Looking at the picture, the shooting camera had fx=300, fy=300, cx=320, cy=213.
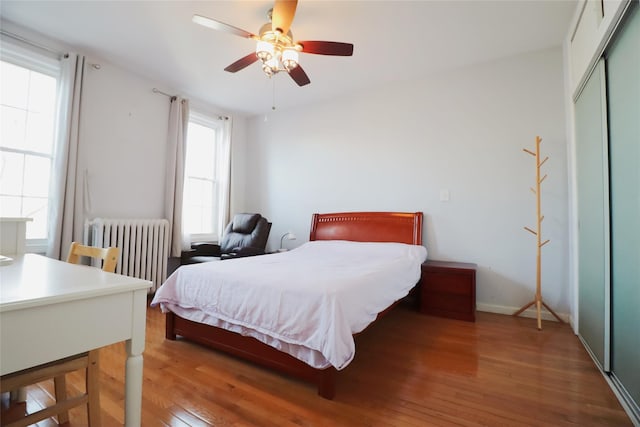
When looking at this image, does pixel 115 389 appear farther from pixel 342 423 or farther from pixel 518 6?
pixel 518 6

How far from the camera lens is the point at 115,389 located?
5.46 feet

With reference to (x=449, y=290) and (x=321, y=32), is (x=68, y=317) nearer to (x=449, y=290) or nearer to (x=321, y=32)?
(x=321, y=32)

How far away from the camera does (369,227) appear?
12.1 feet

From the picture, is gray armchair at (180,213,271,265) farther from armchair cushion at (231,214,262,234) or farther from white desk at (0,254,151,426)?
white desk at (0,254,151,426)

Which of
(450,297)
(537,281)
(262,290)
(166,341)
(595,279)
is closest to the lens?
(262,290)

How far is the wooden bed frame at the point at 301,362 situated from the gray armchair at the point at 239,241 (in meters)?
0.68

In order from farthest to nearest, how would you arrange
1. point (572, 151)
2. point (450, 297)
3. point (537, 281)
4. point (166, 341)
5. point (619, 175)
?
point (450, 297)
point (537, 281)
point (572, 151)
point (166, 341)
point (619, 175)

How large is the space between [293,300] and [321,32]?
7.72ft

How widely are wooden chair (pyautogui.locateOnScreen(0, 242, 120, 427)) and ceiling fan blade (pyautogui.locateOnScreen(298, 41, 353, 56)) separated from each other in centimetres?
182

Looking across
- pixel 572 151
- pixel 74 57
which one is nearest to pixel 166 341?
pixel 74 57

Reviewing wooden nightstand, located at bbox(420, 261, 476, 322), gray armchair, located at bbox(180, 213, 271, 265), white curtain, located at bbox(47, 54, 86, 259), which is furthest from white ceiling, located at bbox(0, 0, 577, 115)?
wooden nightstand, located at bbox(420, 261, 476, 322)

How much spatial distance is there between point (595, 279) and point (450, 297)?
1.19 meters

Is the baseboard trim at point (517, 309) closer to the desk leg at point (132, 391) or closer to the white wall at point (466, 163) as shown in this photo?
the white wall at point (466, 163)

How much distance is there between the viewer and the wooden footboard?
162 cm
